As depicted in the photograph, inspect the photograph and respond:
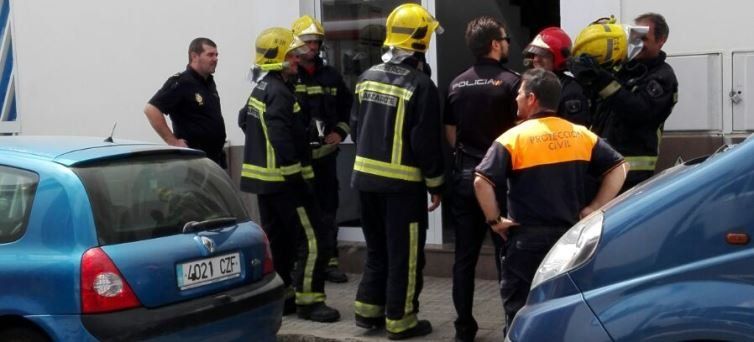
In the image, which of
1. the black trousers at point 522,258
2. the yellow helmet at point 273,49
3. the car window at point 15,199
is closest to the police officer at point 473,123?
the black trousers at point 522,258

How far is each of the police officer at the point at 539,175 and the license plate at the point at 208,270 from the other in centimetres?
137

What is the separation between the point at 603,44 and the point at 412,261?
176 centimetres

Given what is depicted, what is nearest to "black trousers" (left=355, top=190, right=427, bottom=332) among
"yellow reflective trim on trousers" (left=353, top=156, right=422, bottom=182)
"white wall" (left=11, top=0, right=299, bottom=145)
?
"yellow reflective trim on trousers" (left=353, top=156, right=422, bottom=182)

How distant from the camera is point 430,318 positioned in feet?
23.3

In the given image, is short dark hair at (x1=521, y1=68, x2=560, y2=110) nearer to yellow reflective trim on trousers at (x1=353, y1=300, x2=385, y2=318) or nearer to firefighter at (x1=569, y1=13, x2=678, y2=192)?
firefighter at (x1=569, y1=13, x2=678, y2=192)

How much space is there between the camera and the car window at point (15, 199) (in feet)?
16.4

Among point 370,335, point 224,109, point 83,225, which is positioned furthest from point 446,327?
point 224,109

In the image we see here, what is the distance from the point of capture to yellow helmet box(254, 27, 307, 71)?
278 inches

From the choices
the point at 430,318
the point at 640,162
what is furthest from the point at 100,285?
the point at 640,162

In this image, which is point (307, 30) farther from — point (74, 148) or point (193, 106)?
point (74, 148)

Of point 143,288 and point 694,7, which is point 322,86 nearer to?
point 694,7

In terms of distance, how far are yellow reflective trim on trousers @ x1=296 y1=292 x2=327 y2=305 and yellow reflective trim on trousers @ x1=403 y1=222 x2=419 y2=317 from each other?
0.93 m

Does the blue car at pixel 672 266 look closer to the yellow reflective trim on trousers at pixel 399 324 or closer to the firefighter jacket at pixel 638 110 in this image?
the firefighter jacket at pixel 638 110

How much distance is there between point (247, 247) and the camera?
554 centimetres
